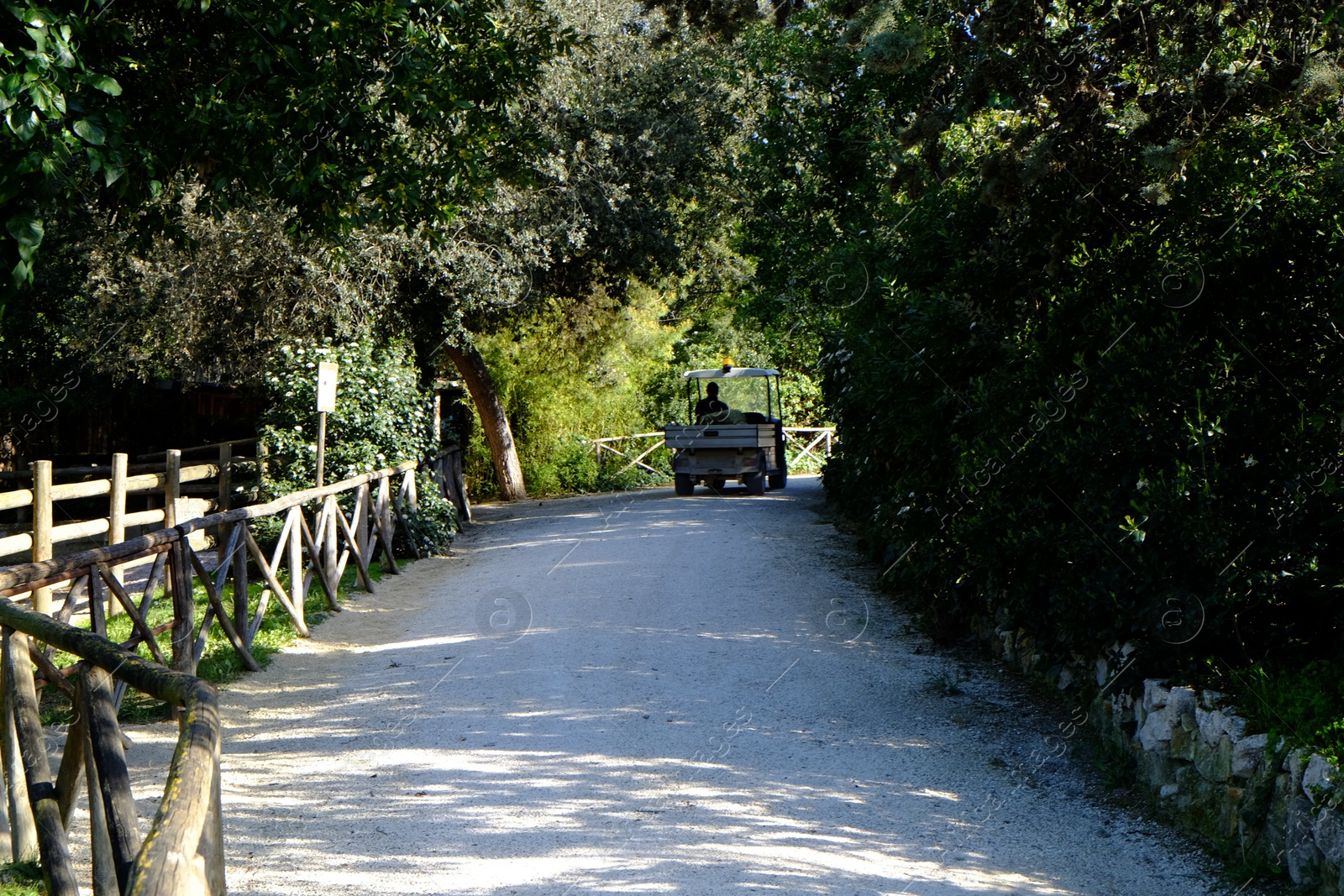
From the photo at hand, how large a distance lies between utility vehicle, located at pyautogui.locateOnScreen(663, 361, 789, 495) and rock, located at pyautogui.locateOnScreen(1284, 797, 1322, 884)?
1417 cm

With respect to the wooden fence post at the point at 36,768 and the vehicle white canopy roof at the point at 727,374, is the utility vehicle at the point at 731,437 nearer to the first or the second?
the vehicle white canopy roof at the point at 727,374

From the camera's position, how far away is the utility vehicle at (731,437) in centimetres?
1825

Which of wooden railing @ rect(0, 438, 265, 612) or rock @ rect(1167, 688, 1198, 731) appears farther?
wooden railing @ rect(0, 438, 265, 612)

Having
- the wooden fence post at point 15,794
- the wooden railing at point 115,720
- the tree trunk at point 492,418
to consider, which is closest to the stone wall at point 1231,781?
the wooden railing at point 115,720

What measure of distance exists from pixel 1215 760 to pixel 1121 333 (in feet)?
7.61

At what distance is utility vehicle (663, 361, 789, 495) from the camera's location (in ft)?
59.9

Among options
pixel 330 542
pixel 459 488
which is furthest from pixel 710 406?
pixel 330 542

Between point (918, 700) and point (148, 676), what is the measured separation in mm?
5009

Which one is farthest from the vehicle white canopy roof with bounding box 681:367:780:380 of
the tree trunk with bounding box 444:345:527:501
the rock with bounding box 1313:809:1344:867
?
the rock with bounding box 1313:809:1344:867

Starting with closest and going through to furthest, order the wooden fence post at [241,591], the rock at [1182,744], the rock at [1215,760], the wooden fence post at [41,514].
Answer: the rock at [1215,760] < the rock at [1182,744] < the wooden fence post at [241,591] < the wooden fence post at [41,514]

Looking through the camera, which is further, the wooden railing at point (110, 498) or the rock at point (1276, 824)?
the wooden railing at point (110, 498)

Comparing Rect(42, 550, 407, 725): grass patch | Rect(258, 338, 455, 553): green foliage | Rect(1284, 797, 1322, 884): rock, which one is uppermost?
Rect(258, 338, 455, 553): green foliage

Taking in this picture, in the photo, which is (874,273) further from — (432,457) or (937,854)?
(432,457)

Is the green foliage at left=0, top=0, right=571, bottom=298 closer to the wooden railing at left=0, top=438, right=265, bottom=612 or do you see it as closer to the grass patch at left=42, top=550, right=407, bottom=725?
the wooden railing at left=0, top=438, right=265, bottom=612
